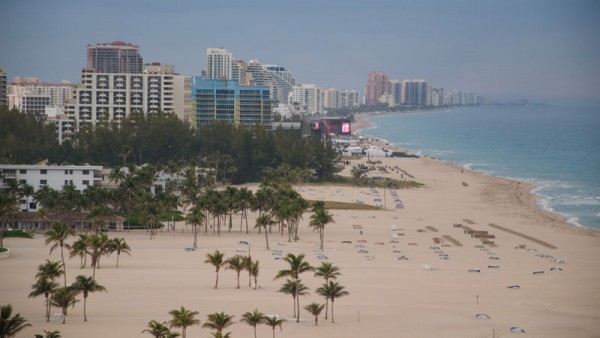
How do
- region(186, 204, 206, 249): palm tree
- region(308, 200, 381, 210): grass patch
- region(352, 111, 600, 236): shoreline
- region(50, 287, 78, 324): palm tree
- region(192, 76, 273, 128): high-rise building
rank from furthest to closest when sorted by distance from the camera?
region(192, 76, 273, 128): high-rise building < region(308, 200, 381, 210): grass patch < region(352, 111, 600, 236): shoreline < region(186, 204, 206, 249): palm tree < region(50, 287, 78, 324): palm tree

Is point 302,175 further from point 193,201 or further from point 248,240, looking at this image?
point 248,240

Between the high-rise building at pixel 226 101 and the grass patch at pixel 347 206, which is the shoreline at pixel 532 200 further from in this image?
the high-rise building at pixel 226 101

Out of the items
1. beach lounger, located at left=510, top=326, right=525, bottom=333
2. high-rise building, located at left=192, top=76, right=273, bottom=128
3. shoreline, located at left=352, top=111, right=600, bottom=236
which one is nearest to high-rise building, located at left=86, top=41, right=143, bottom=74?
high-rise building, located at left=192, top=76, right=273, bottom=128

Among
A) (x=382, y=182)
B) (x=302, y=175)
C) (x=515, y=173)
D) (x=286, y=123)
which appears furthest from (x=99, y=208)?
(x=286, y=123)

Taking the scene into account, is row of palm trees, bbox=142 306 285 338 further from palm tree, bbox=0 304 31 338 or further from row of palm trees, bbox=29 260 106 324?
palm tree, bbox=0 304 31 338

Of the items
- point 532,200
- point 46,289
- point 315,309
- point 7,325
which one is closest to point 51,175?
point 46,289

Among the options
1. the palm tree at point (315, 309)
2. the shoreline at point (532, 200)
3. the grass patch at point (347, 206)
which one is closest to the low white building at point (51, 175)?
the grass patch at point (347, 206)
